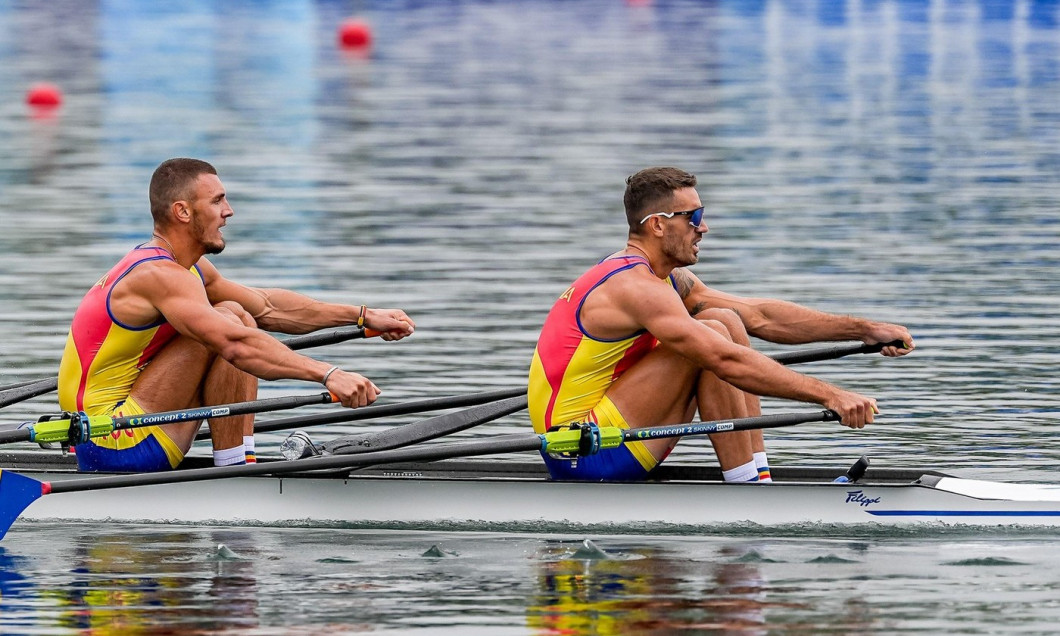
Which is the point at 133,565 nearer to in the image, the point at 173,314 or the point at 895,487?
the point at 173,314

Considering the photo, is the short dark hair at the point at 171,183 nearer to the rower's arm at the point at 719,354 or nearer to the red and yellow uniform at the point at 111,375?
the red and yellow uniform at the point at 111,375

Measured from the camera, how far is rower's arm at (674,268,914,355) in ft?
30.7

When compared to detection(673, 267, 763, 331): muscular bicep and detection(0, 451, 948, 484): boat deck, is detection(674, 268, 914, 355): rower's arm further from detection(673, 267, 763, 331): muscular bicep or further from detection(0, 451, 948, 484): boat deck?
detection(0, 451, 948, 484): boat deck

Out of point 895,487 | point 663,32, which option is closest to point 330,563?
point 895,487

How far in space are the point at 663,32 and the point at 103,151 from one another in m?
31.8

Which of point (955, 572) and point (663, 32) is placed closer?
point (955, 572)

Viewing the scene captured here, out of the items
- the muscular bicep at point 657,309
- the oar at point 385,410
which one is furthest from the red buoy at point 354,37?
the muscular bicep at point 657,309

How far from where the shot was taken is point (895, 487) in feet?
28.9

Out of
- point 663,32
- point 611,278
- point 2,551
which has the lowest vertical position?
point 2,551

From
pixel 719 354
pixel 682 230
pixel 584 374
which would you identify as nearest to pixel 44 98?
pixel 584 374

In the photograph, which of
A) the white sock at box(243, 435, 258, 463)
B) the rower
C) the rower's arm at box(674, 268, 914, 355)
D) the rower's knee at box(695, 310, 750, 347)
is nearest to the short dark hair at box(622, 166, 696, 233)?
the rower's knee at box(695, 310, 750, 347)

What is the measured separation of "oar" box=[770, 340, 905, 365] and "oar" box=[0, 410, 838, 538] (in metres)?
0.76

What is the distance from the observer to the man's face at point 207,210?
29.8 feet

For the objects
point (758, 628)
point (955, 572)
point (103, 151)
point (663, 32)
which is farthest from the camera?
point (663, 32)
